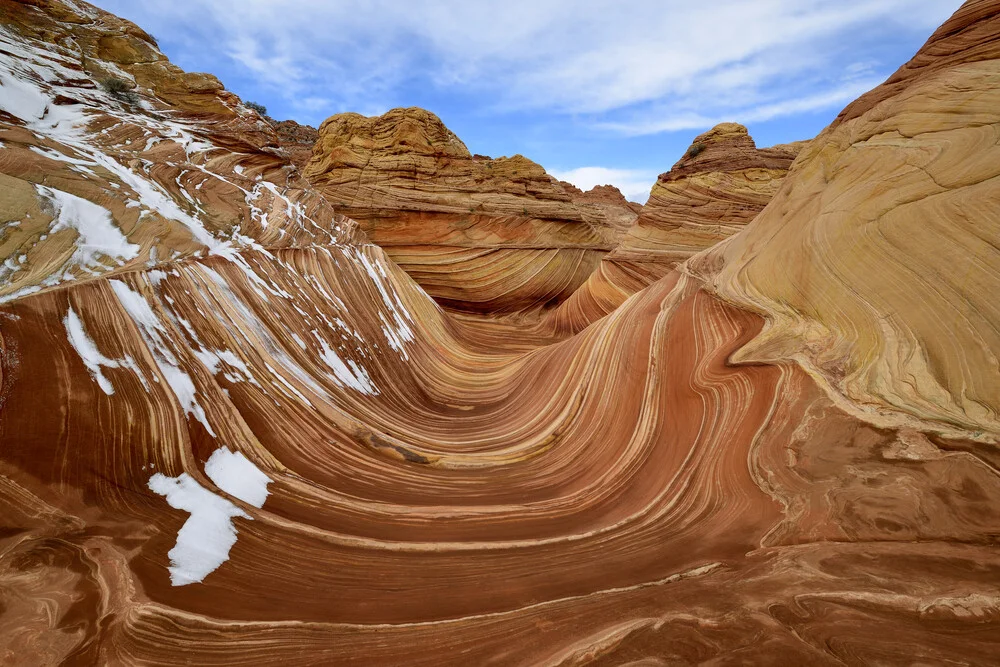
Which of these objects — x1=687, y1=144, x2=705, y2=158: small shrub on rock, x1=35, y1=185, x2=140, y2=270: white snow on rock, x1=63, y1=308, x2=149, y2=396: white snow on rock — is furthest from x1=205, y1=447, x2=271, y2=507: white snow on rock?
x1=687, y1=144, x2=705, y2=158: small shrub on rock

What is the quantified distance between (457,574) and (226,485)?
1.38 m

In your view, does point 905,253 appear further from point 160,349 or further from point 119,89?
point 119,89

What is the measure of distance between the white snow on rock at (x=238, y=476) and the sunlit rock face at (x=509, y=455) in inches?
0.7

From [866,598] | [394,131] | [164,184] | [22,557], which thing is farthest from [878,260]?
[394,131]

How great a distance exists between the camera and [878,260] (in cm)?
297

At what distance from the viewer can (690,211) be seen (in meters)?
9.62

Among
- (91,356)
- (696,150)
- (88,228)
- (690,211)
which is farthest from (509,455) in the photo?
(696,150)

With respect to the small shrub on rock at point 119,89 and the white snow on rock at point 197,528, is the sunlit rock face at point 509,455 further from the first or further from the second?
the small shrub on rock at point 119,89

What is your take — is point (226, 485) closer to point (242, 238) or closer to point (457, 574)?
point (457, 574)

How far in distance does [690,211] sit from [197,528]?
32.4 feet

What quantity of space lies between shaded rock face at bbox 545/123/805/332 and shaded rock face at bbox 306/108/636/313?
1910 mm

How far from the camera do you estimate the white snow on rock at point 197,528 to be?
1.95 metres

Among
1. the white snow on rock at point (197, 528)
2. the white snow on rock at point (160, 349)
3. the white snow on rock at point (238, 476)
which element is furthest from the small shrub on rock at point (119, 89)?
the white snow on rock at point (197, 528)

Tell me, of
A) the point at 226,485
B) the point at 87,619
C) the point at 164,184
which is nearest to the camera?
the point at 87,619
